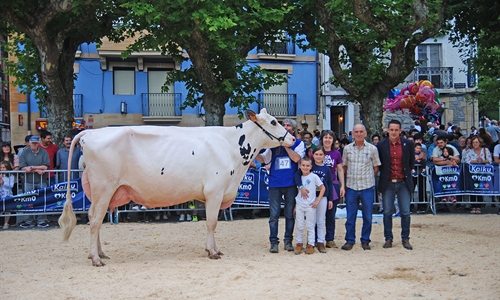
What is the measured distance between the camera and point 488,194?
45.7 ft

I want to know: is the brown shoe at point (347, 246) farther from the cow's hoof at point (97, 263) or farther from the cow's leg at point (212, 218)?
the cow's hoof at point (97, 263)

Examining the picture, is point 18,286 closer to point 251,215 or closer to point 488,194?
point 251,215

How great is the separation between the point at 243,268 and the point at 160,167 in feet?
6.64

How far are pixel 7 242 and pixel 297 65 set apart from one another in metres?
23.1

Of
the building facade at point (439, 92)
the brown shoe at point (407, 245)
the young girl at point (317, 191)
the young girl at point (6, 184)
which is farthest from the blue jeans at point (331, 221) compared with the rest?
the building facade at point (439, 92)

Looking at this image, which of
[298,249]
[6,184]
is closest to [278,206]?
[298,249]

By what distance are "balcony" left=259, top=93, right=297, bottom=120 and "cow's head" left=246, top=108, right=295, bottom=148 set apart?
21561 millimetres

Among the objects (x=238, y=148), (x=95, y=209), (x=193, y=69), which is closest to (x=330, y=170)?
(x=238, y=148)

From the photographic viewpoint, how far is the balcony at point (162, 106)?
29.8 m

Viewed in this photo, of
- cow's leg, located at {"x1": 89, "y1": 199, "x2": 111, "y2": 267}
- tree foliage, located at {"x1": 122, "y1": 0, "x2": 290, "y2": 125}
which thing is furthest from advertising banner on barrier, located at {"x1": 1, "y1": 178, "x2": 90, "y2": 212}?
cow's leg, located at {"x1": 89, "y1": 199, "x2": 111, "y2": 267}

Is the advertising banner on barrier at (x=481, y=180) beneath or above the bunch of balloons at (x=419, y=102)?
beneath

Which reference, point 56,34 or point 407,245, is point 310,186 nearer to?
point 407,245

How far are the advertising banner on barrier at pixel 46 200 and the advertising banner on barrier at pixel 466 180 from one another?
869cm

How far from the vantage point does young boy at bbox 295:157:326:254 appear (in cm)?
887
